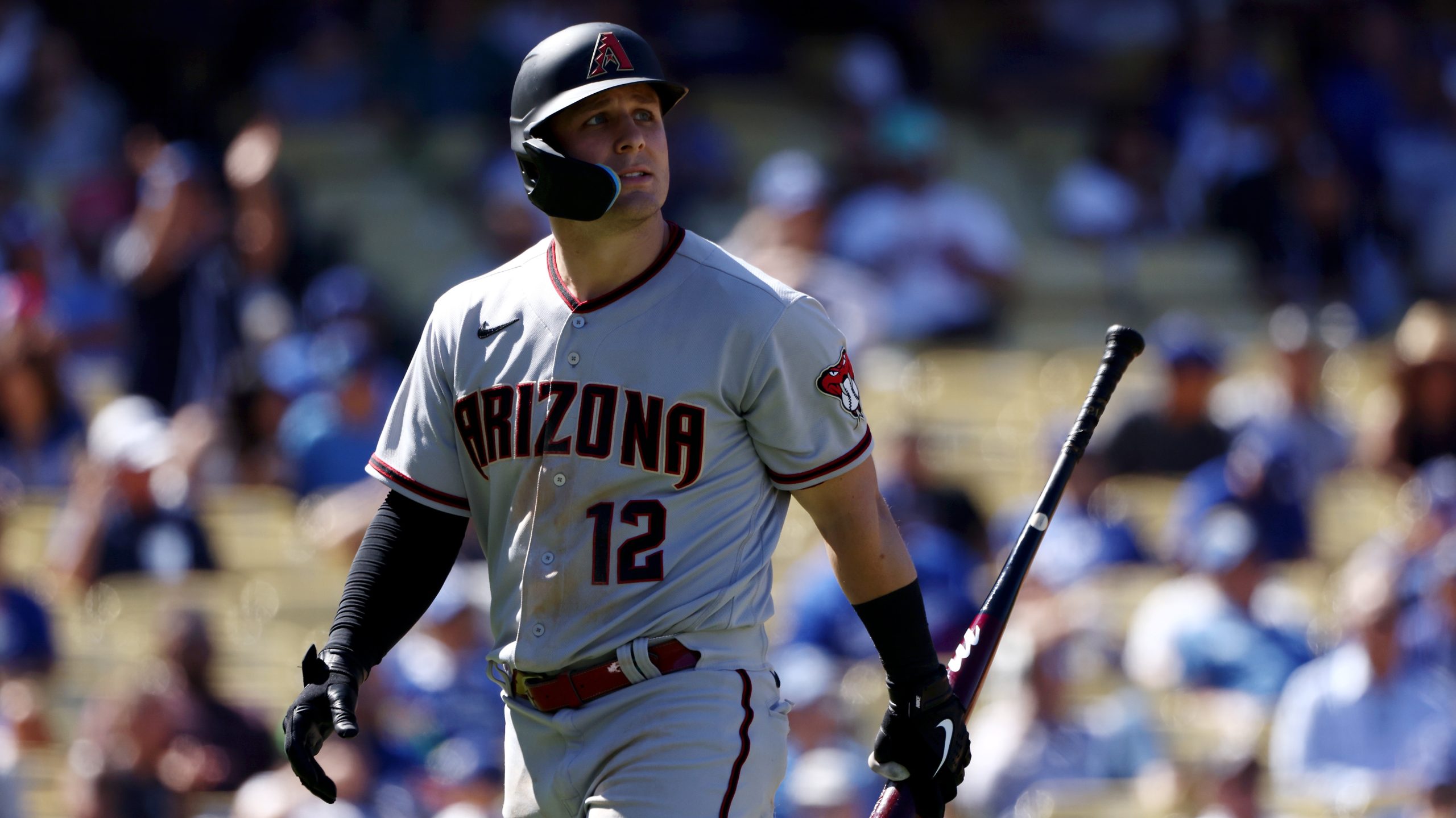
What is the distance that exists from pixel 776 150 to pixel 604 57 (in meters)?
9.35

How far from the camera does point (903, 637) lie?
3.27 m

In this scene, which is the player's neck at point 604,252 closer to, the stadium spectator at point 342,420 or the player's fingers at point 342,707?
the player's fingers at point 342,707

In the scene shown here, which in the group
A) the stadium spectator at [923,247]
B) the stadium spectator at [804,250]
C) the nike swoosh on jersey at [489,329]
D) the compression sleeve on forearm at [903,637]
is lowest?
the compression sleeve on forearm at [903,637]

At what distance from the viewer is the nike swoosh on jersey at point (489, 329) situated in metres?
3.32

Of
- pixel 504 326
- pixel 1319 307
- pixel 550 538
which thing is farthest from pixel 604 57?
pixel 1319 307

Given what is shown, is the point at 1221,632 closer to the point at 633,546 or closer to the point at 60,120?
the point at 633,546

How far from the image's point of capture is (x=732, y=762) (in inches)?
125

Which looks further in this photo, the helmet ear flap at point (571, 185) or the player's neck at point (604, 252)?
the player's neck at point (604, 252)

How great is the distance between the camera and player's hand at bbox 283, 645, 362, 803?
318 cm

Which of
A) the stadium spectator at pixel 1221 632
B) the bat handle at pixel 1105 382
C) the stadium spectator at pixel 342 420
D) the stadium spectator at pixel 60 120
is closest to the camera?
the bat handle at pixel 1105 382

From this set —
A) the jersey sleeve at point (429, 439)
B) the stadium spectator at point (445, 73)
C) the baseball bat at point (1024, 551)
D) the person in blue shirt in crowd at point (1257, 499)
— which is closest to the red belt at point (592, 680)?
the jersey sleeve at point (429, 439)

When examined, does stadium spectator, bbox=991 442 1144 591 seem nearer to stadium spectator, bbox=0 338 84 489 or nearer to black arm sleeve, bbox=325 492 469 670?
stadium spectator, bbox=0 338 84 489

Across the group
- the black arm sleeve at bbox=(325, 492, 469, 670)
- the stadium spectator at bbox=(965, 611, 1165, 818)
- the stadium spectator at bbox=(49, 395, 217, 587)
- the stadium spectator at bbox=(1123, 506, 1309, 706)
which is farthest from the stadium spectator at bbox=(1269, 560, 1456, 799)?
the black arm sleeve at bbox=(325, 492, 469, 670)

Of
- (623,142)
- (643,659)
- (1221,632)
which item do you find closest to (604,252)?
(623,142)
